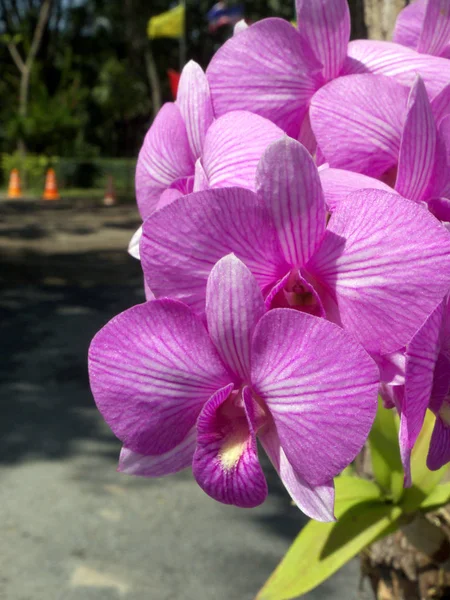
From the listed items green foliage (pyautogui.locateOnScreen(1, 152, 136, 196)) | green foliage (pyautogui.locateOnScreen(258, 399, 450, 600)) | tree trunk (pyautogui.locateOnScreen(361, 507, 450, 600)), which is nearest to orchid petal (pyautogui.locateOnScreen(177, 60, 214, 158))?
green foliage (pyautogui.locateOnScreen(258, 399, 450, 600))

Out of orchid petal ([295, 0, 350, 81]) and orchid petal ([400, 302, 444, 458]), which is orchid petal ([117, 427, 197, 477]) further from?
orchid petal ([295, 0, 350, 81])

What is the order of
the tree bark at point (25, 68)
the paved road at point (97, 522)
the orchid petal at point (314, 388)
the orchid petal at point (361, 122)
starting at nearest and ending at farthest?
the orchid petal at point (314, 388) → the orchid petal at point (361, 122) → the paved road at point (97, 522) → the tree bark at point (25, 68)

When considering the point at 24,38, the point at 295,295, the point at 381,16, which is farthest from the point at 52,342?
the point at 24,38

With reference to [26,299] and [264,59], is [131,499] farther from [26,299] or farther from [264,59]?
[26,299]

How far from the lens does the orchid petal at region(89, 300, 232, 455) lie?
342 millimetres

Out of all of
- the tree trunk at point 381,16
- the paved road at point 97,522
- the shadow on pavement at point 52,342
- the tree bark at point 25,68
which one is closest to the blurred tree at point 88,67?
the tree bark at point 25,68

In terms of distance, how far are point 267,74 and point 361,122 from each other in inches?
2.8

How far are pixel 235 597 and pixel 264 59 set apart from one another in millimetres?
1913

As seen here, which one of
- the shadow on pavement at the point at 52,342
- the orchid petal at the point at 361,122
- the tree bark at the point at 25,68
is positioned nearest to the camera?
the orchid petal at the point at 361,122

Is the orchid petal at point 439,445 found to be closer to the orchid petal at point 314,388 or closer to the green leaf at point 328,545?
the orchid petal at point 314,388

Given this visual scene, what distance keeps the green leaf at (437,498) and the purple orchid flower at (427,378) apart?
43cm

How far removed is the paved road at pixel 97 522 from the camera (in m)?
2.14

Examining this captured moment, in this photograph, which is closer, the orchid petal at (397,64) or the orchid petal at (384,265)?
the orchid petal at (384,265)

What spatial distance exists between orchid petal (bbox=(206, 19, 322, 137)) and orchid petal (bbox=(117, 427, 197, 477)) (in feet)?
0.66
